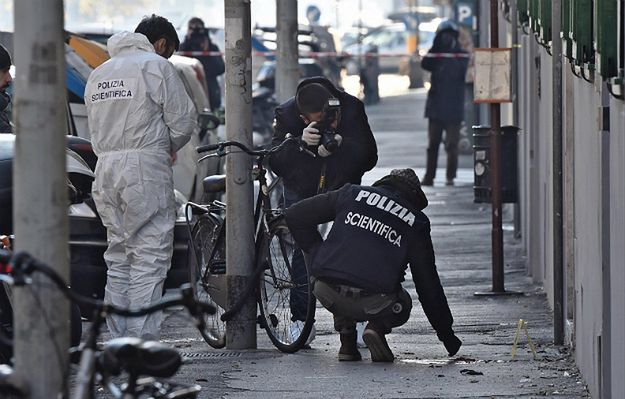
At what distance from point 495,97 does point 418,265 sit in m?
3.63

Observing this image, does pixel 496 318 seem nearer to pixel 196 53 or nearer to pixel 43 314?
pixel 43 314

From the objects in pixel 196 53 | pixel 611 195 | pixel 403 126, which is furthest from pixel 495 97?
pixel 403 126

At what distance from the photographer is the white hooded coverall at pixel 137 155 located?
29.7 feet

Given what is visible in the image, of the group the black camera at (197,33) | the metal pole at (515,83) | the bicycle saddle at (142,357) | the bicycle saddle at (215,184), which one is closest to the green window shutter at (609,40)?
the bicycle saddle at (142,357)

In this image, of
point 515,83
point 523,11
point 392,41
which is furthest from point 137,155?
point 392,41

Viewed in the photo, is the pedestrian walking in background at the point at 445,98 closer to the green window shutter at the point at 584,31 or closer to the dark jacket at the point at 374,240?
the dark jacket at the point at 374,240

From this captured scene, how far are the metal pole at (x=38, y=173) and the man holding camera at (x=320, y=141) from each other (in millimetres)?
4689

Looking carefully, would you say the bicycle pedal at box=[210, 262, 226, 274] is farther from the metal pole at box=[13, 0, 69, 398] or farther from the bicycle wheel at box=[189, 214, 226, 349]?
the metal pole at box=[13, 0, 69, 398]

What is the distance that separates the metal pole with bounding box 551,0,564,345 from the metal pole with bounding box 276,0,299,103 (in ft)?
22.3

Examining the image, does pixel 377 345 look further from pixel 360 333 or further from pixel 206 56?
pixel 206 56

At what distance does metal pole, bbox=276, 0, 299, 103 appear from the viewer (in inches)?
635

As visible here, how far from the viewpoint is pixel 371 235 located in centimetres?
873

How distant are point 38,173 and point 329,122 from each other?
4.98 meters

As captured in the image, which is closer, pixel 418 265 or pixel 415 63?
pixel 418 265
